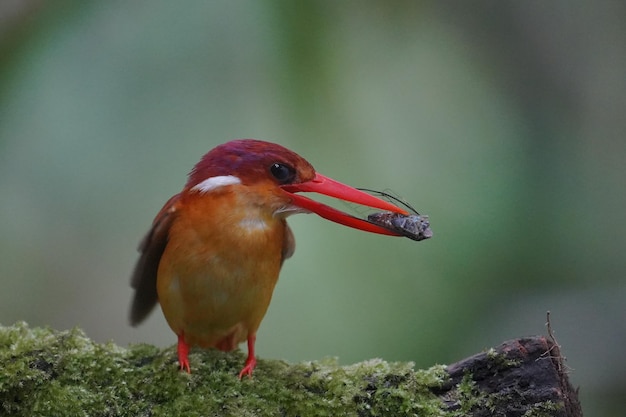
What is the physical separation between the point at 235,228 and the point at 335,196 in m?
0.29

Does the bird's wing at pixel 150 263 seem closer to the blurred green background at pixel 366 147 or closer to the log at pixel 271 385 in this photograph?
the log at pixel 271 385

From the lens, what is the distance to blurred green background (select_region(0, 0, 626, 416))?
8.84 ft

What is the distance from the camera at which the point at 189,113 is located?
9.55ft

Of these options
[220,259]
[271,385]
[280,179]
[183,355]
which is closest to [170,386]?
[183,355]

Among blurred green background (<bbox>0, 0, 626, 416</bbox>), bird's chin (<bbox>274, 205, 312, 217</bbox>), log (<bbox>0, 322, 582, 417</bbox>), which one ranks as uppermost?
blurred green background (<bbox>0, 0, 626, 416</bbox>)

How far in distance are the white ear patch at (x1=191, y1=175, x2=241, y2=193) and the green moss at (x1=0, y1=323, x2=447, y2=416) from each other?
1.56 feet

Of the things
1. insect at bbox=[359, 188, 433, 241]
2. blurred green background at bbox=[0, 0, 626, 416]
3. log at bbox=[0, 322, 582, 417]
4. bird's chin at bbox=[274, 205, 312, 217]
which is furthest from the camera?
blurred green background at bbox=[0, 0, 626, 416]

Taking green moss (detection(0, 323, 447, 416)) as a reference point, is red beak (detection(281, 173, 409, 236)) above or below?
above

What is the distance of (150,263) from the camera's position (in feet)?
7.20

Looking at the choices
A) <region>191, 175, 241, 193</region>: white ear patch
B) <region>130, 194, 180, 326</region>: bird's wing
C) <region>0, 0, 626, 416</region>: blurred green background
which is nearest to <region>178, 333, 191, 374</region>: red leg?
<region>130, 194, 180, 326</region>: bird's wing

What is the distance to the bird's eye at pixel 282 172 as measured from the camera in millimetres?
1974

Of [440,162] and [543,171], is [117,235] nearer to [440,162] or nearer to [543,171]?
[440,162]

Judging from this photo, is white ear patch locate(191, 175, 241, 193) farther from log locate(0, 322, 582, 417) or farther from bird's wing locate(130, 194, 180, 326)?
log locate(0, 322, 582, 417)

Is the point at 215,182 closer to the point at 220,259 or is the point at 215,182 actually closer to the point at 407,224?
the point at 220,259
